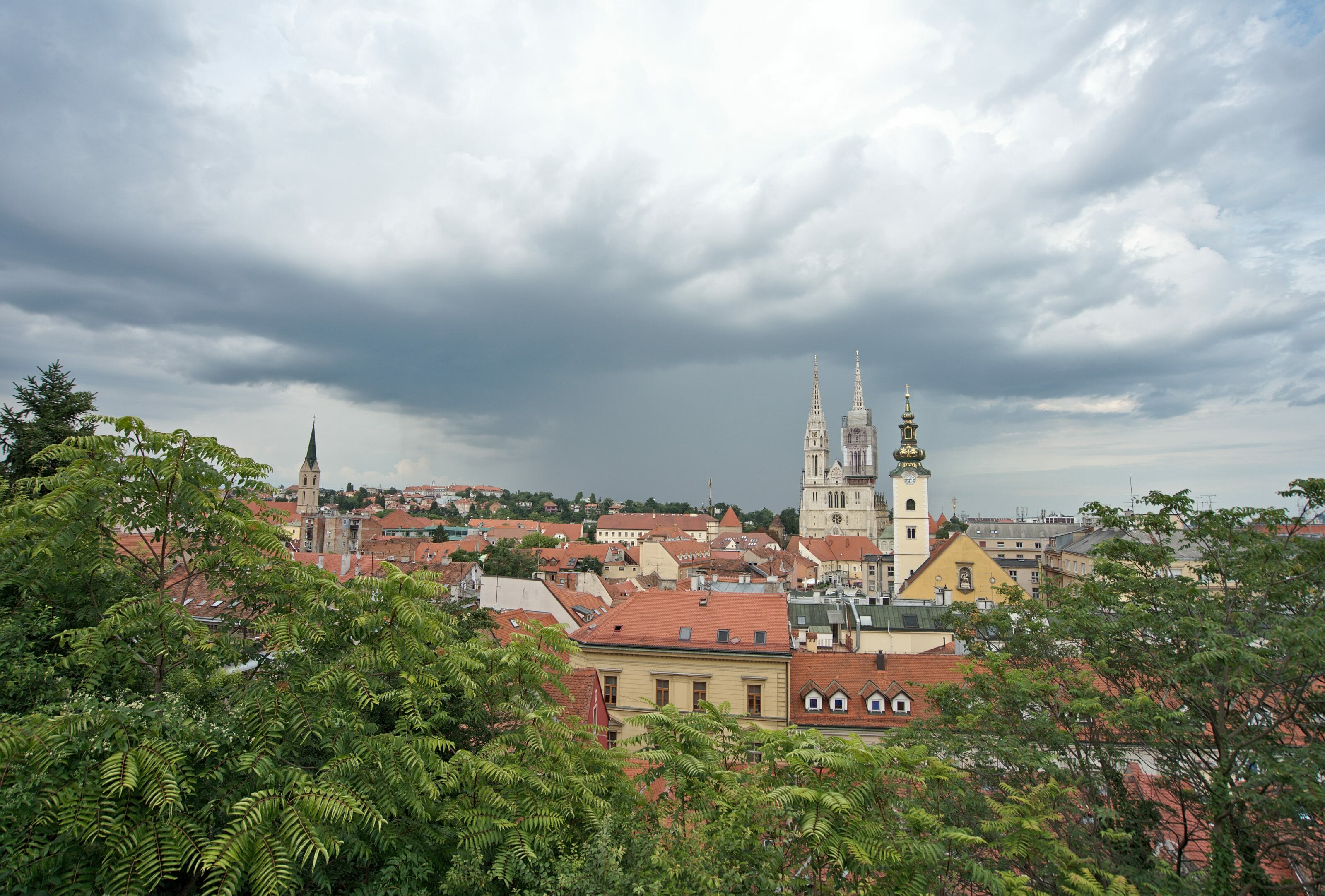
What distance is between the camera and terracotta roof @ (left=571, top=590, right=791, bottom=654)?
86.6ft

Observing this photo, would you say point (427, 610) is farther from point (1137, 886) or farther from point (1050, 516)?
point (1050, 516)

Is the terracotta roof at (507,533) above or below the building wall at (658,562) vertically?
above

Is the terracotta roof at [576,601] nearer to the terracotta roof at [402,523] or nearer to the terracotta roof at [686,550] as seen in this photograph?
the terracotta roof at [686,550]

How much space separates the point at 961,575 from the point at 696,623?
81.8 feet

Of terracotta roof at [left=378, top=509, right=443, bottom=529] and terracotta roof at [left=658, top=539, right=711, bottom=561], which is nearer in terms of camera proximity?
terracotta roof at [left=658, top=539, right=711, bottom=561]

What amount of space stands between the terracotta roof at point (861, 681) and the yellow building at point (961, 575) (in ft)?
55.4

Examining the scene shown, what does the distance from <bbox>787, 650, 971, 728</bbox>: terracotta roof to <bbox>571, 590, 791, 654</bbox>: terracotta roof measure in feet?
5.40

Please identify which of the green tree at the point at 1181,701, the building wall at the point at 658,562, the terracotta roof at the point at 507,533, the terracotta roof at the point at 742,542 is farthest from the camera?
the terracotta roof at the point at 507,533

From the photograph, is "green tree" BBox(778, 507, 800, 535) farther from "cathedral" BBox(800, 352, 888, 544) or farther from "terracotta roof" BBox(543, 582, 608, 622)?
"terracotta roof" BBox(543, 582, 608, 622)

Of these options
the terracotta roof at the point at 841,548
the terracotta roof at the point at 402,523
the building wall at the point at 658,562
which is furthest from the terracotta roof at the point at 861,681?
the terracotta roof at the point at 402,523

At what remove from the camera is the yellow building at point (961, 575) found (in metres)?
43.0

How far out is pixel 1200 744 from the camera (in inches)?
442

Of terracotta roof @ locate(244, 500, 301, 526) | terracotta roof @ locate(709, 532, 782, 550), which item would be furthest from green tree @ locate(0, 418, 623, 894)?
terracotta roof @ locate(709, 532, 782, 550)

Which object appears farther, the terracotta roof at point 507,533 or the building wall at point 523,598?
the terracotta roof at point 507,533
